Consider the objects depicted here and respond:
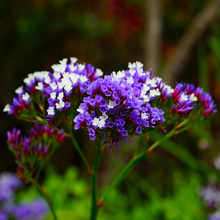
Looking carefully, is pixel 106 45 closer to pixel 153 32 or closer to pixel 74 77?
pixel 153 32

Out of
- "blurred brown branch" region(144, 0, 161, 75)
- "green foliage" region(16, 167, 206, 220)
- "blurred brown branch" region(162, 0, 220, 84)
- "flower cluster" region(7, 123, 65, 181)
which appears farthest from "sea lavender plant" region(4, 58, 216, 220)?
"blurred brown branch" region(144, 0, 161, 75)

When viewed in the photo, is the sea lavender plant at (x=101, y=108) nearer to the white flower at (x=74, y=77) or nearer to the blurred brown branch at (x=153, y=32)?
the white flower at (x=74, y=77)

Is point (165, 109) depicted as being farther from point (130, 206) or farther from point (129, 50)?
point (129, 50)

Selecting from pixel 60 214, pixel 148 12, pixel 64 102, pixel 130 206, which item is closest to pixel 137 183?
pixel 130 206

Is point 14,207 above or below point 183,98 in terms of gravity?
above

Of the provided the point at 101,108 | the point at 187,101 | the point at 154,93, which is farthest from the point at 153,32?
the point at 101,108

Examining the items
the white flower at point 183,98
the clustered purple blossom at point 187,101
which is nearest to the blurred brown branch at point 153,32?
the clustered purple blossom at point 187,101
